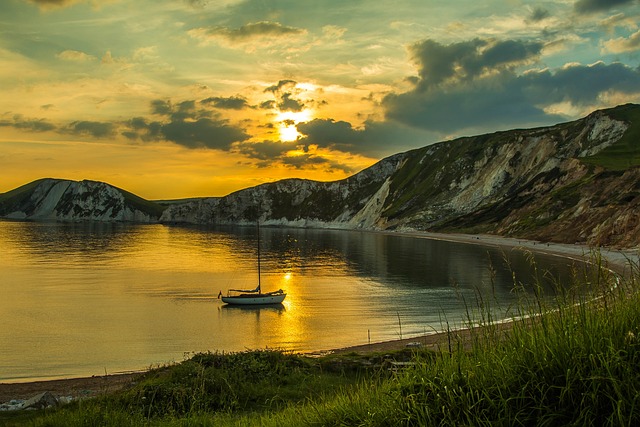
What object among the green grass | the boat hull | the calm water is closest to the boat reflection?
the boat hull

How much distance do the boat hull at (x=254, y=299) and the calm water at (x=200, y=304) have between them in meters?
1.33

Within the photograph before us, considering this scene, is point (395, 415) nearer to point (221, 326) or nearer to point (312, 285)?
point (221, 326)

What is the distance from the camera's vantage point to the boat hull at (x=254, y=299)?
6025cm

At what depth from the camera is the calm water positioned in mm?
38844

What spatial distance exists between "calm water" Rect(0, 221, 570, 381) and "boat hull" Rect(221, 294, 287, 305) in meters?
1.33

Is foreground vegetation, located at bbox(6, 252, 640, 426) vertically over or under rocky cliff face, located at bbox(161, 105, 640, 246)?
under

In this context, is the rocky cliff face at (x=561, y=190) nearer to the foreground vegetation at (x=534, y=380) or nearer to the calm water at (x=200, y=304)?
the calm water at (x=200, y=304)

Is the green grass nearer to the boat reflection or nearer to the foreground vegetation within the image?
the boat reflection

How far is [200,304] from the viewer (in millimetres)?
59625

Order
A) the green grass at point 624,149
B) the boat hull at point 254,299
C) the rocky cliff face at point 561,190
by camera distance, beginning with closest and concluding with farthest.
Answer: the boat hull at point 254,299, the rocky cliff face at point 561,190, the green grass at point 624,149

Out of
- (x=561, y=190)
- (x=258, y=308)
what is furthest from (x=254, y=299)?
(x=561, y=190)

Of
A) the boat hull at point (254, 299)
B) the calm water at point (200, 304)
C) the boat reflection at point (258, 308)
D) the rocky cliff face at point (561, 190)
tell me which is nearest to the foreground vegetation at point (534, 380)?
the calm water at point (200, 304)

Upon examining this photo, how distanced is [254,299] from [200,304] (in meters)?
6.43

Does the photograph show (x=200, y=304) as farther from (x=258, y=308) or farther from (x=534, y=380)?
(x=534, y=380)
